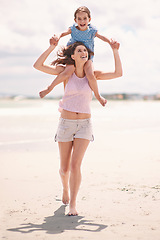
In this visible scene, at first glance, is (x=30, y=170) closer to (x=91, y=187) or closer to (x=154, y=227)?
(x=91, y=187)

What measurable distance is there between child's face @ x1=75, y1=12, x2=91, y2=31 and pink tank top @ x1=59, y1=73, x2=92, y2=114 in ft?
2.14

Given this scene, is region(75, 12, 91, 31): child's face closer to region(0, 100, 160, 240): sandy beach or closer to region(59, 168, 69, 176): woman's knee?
region(59, 168, 69, 176): woman's knee

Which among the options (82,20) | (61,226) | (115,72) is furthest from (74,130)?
(82,20)

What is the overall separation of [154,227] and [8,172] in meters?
4.29

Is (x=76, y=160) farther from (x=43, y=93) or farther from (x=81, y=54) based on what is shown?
(x=81, y=54)

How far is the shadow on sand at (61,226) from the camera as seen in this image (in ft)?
15.4

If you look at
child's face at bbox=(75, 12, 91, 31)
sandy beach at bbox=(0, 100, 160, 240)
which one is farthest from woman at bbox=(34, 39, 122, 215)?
sandy beach at bbox=(0, 100, 160, 240)

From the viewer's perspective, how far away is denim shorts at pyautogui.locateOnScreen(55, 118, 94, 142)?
507 cm

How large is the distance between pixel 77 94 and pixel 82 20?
0.97m

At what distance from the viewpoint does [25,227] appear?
4812 millimetres

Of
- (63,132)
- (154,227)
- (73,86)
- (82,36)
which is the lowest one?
(154,227)

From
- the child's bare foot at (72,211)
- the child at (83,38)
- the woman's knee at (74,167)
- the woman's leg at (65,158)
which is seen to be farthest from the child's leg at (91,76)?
the child's bare foot at (72,211)

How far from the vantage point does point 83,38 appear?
17.1 ft

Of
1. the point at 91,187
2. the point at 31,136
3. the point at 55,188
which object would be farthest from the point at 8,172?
the point at 31,136
